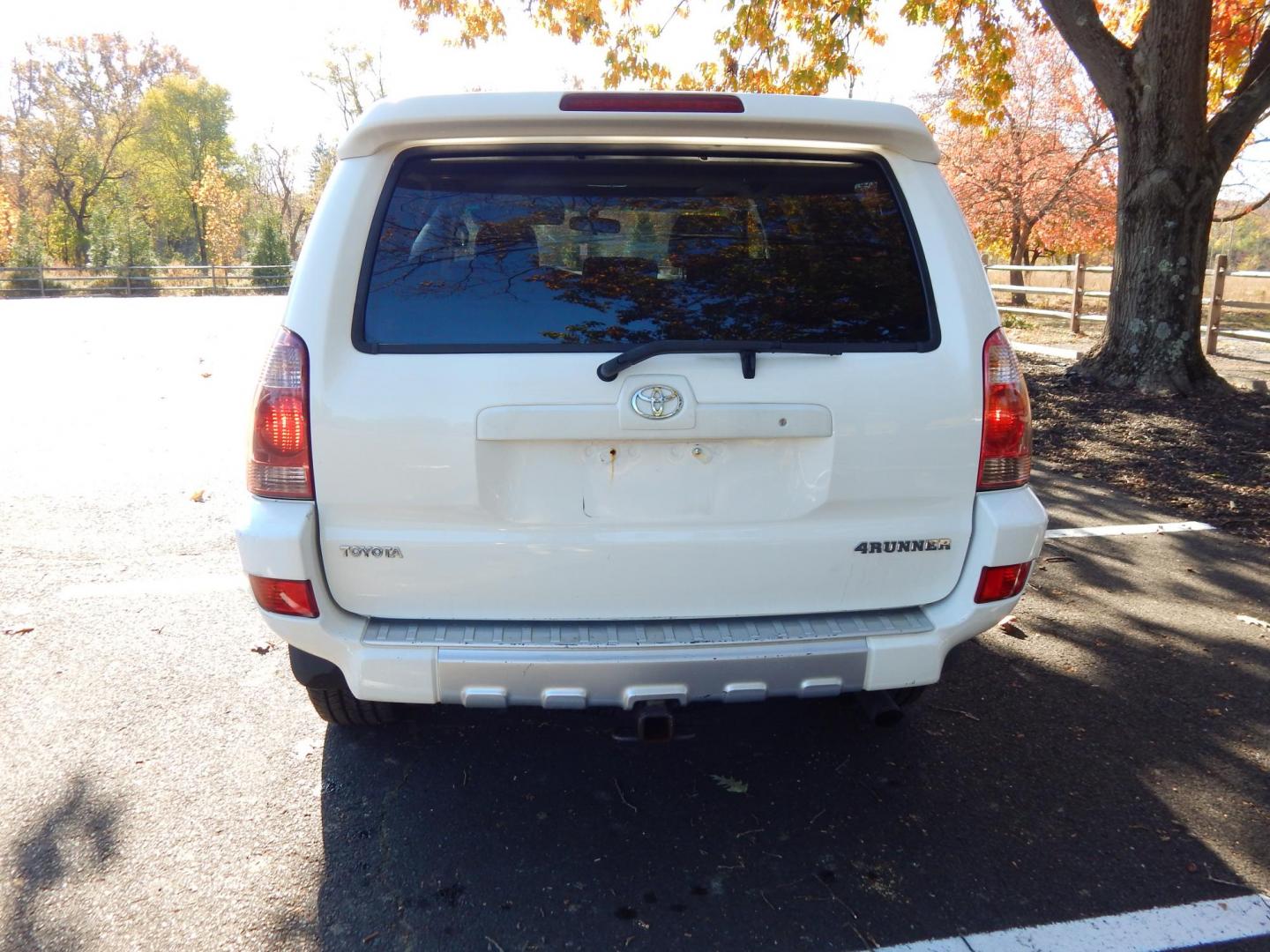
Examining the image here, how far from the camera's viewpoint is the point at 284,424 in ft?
8.08

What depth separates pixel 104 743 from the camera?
332cm

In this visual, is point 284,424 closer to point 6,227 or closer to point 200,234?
point 6,227

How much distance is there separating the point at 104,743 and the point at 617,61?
12011 millimetres

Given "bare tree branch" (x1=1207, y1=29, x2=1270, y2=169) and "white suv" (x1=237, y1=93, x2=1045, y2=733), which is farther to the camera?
"bare tree branch" (x1=1207, y1=29, x2=1270, y2=169)

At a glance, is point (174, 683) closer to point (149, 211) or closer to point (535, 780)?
point (535, 780)

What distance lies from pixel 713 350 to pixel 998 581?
1050 millimetres

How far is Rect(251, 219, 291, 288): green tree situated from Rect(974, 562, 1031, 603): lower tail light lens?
4216 centimetres

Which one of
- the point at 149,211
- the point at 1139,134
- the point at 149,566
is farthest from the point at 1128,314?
the point at 149,211

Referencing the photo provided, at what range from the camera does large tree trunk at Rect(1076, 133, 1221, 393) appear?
9.32 metres

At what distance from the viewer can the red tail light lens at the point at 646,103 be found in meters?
2.52

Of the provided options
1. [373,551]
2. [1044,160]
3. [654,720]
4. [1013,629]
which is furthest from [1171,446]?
[1044,160]

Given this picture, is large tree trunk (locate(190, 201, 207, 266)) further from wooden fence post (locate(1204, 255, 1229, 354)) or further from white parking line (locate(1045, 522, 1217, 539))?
white parking line (locate(1045, 522, 1217, 539))

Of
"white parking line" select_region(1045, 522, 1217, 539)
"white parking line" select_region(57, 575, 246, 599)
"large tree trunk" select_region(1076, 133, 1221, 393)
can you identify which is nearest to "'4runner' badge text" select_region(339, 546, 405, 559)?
"white parking line" select_region(57, 575, 246, 599)

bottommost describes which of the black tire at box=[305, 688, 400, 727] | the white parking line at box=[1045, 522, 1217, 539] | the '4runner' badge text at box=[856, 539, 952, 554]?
the white parking line at box=[1045, 522, 1217, 539]
